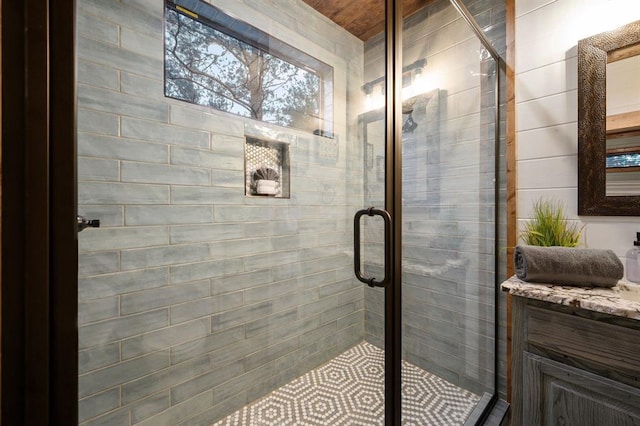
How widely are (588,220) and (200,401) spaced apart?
6.82 ft

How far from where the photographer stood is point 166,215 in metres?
1.33

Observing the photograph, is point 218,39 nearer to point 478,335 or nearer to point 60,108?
point 60,108

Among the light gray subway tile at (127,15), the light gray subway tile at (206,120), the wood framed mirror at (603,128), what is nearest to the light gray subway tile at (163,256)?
the light gray subway tile at (206,120)

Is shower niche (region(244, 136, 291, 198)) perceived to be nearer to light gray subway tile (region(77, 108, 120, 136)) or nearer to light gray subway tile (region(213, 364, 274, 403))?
light gray subway tile (region(77, 108, 120, 136))

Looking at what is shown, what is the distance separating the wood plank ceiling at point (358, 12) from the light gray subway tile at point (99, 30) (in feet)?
3.54

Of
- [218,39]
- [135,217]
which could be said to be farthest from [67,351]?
[218,39]

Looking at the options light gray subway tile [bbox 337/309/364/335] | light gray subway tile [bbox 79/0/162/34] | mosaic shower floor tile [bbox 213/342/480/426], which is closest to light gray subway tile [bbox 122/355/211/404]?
mosaic shower floor tile [bbox 213/342/480/426]

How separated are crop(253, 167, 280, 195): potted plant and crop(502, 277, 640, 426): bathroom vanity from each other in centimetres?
125

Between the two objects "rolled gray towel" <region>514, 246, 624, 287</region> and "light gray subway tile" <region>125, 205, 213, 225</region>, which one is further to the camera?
"light gray subway tile" <region>125, 205, 213, 225</region>

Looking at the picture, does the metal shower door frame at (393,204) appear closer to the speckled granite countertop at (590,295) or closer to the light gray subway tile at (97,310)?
A: the speckled granite countertop at (590,295)

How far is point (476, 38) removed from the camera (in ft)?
4.92

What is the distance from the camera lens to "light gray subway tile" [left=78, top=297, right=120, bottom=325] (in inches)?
43.9

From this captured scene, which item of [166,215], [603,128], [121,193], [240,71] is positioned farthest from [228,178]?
[603,128]

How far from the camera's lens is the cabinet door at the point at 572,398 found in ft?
2.83
